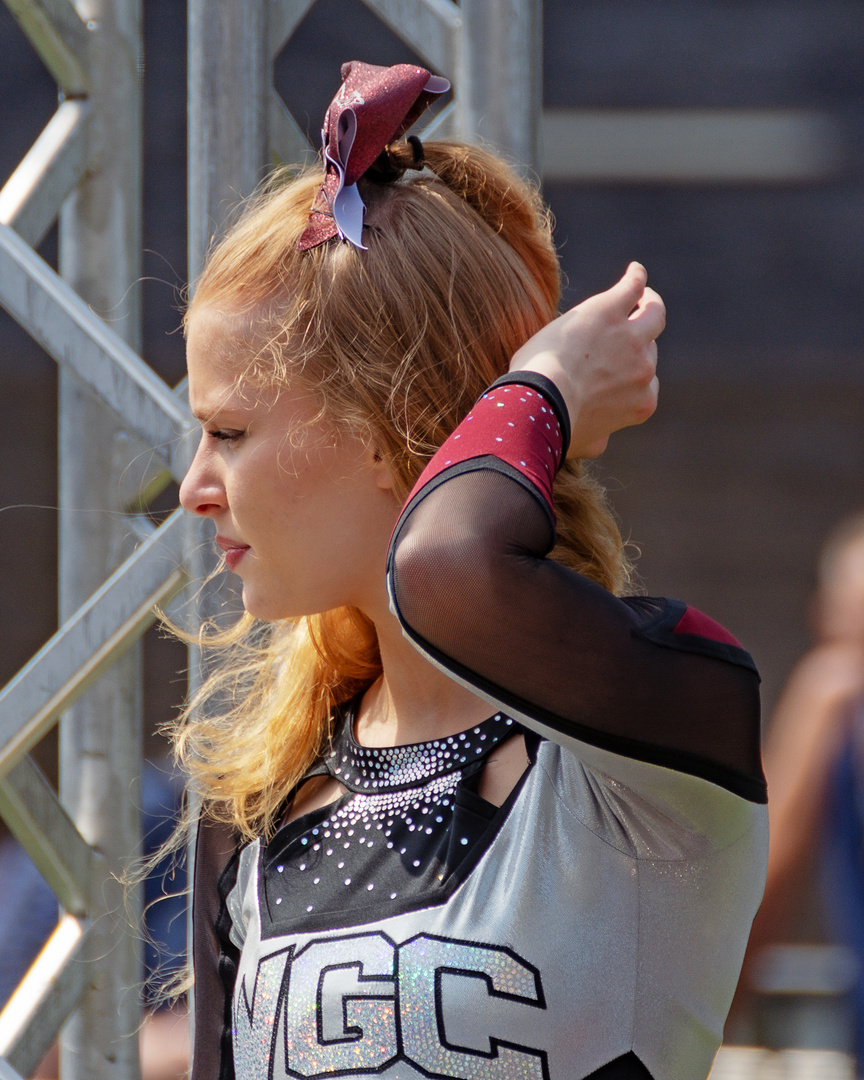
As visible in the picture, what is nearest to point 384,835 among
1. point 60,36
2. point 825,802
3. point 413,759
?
point 413,759

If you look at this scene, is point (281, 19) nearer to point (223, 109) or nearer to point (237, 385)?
point (223, 109)

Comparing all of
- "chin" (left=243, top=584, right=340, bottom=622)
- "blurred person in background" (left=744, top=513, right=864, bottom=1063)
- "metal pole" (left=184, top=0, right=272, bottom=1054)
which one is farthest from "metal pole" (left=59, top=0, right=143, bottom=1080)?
"blurred person in background" (left=744, top=513, right=864, bottom=1063)

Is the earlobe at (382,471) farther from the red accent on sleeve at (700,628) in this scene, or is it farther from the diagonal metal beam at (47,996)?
the diagonal metal beam at (47,996)

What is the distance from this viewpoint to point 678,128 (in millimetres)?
5121

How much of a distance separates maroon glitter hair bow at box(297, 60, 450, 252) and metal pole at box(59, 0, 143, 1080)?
20.2 inches

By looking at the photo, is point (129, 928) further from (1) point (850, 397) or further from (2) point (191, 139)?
(1) point (850, 397)

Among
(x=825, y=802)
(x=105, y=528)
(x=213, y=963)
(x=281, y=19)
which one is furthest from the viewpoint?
(x=825, y=802)

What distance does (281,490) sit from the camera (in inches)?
39.6

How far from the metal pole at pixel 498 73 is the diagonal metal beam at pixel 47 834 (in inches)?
34.9

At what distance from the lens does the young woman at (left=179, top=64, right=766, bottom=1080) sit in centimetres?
80

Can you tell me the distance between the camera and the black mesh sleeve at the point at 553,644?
2.54ft

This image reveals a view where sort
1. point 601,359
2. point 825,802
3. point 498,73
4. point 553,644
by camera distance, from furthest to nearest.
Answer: point 825,802 < point 498,73 < point 601,359 < point 553,644

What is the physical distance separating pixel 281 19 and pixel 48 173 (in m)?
0.33

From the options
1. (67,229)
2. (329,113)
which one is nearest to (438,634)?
(329,113)
